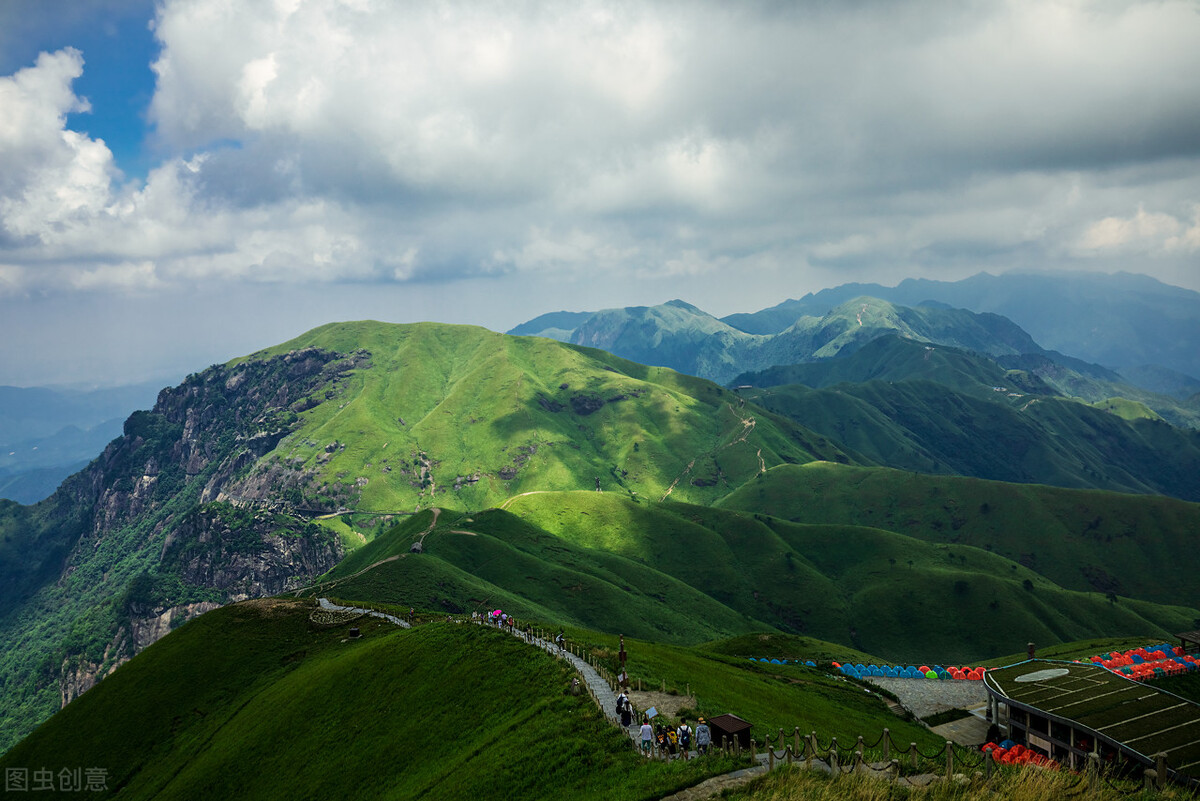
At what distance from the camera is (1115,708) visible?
215 ft

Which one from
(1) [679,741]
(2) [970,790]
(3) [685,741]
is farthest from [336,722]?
(2) [970,790]

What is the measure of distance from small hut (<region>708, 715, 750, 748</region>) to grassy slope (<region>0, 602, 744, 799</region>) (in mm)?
3860

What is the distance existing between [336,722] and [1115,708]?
81.7 metres

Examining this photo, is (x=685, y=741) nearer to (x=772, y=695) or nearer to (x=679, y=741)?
(x=679, y=741)

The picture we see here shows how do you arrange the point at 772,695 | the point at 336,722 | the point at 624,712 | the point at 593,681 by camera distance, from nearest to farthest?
the point at 624,712 → the point at 593,681 → the point at 336,722 → the point at 772,695

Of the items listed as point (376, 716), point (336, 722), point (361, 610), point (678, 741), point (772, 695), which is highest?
point (678, 741)

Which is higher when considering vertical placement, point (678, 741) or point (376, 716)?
point (678, 741)

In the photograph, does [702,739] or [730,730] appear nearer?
[730,730]

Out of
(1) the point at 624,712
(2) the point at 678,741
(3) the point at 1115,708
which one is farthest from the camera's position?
(3) the point at 1115,708

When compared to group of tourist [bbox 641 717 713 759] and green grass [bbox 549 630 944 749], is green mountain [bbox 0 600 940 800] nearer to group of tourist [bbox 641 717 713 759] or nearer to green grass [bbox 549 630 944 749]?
green grass [bbox 549 630 944 749]

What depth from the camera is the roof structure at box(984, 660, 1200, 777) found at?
57.2m

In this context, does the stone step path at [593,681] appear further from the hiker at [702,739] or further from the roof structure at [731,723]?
the roof structure at [731,723]

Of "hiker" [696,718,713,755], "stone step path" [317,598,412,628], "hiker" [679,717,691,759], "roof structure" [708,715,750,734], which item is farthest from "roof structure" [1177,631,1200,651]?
"stone step path" [317,598,412,628]

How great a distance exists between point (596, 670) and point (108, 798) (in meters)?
77.1
